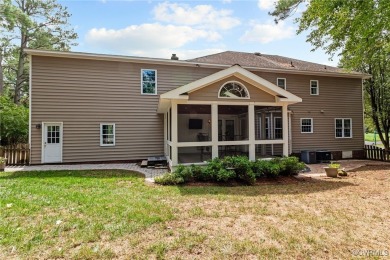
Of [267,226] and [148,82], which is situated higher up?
[148,82]

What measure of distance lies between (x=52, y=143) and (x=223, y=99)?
28.8ft

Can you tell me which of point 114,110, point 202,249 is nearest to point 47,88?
point 114,110

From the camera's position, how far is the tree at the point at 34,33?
20.2m

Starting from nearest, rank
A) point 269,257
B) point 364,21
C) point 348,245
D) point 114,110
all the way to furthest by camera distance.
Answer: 1. point 269,257
2. point 348,245
3. point 364,21
4. point 114,110

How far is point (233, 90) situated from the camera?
8.78 metres

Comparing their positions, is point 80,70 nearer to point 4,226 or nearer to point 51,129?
point 51,129

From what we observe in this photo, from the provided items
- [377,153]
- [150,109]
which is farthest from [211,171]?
[377,153]

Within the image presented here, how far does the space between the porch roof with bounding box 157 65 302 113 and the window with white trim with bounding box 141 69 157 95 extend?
3980 millimetres

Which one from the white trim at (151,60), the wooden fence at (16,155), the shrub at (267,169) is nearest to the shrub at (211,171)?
the shrub at (267,169)

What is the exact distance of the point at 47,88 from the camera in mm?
10992

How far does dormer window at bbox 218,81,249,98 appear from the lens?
340 inches

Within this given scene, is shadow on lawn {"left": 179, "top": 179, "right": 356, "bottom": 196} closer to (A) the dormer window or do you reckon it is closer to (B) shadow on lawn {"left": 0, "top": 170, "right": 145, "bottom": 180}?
(B) shadow on lawn {"left": 0, "top": 170, "right": 145, "bottom": 180}

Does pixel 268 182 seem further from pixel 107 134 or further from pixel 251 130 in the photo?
pixel 107 134

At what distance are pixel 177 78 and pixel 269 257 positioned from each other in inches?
438
